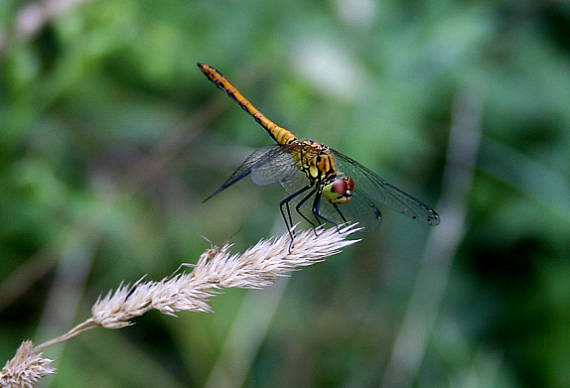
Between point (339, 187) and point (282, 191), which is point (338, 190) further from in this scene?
point (282, 191)

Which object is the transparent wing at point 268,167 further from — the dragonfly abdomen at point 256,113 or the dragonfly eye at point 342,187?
the dragonfly abdomen at point 256,113

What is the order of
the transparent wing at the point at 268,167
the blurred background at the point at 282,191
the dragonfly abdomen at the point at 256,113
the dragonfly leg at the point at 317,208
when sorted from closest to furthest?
the transparent wing at the point at 268,167
the dragonfly leg at the point at 317,208
the dragonfly abdomen at the point at 256,113
the blurred background at the point at 282,191

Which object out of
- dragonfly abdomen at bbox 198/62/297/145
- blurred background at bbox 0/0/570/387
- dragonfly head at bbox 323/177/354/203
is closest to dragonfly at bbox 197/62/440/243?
dragonfly head at bbox 323/177/354/203

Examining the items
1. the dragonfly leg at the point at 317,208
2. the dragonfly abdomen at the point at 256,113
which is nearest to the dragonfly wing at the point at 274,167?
the dragonfly leg at the point at 317,208

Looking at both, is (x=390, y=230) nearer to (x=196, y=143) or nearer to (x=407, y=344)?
(x=407, y=344)

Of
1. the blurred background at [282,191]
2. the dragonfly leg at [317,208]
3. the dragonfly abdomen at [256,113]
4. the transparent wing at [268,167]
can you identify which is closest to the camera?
the transparent wing at [268,167]

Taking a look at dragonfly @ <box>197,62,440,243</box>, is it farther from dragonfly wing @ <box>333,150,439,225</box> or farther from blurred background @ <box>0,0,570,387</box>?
blurred background @ <box>0,0,570,387</box>
